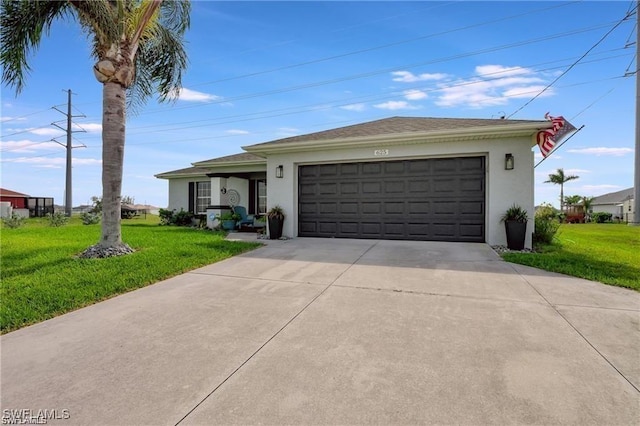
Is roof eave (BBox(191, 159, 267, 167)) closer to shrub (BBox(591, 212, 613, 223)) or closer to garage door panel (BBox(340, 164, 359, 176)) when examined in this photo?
garage door panel (BBox(340, 164, 359, 176))

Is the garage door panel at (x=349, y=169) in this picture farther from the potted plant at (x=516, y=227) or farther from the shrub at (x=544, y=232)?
the shrub at (x=544, y=232)

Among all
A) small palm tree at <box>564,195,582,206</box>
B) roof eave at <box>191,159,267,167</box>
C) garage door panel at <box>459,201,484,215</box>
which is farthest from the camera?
small palm tree at <box>564,195,582,206</box>

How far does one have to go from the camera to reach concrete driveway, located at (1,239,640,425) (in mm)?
1999

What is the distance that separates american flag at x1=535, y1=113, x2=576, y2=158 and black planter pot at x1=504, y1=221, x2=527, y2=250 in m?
1.90

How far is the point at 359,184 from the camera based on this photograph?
31.8 ft

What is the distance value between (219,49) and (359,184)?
9996 mm

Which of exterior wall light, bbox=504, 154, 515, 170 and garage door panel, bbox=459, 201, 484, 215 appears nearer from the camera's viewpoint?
exterior wall light, bbox=504, 154, 515, 170

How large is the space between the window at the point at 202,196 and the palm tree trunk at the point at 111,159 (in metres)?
9.57

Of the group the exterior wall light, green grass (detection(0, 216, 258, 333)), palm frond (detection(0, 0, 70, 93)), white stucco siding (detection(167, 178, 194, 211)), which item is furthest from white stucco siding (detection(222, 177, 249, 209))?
the exterior wall light

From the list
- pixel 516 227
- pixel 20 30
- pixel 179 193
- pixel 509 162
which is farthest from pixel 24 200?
pixel 516 227

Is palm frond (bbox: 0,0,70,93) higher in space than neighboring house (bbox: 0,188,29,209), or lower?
higher

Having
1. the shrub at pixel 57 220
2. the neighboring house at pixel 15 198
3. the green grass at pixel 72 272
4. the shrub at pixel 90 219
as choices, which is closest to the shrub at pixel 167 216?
the shrub at pixel 90 219

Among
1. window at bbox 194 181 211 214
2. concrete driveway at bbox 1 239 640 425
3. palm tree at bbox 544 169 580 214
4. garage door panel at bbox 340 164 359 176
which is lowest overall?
concrete driveway at bbox 1 239 640 425

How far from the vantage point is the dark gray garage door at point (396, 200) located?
8.64 m
